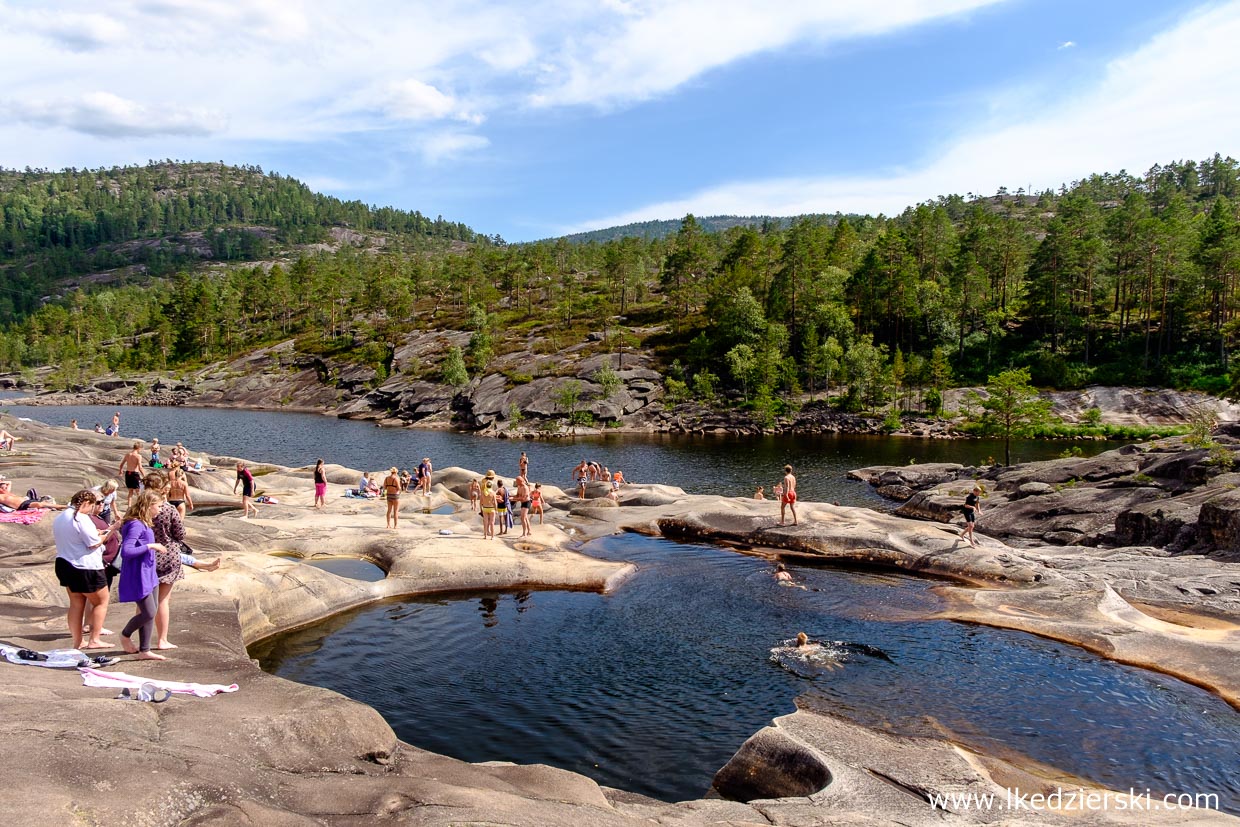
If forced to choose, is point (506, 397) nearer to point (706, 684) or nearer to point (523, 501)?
point (523, 501)

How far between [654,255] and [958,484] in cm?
15197

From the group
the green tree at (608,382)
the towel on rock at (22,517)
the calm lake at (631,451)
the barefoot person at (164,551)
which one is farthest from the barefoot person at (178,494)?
the green tree at (608,382)

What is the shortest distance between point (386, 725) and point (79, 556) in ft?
21.5

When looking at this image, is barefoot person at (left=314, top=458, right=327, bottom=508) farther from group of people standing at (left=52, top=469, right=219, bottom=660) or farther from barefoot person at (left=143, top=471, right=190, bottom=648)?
barefoot person at (left=143, top=471, right=190, bottom=648)

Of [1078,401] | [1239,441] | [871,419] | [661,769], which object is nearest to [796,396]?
[871,419]

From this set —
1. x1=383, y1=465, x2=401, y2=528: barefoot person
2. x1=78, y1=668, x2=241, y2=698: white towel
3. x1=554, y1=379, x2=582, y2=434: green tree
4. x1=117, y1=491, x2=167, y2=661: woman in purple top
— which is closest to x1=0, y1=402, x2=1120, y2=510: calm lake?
x1=554, y1=379, x2=582, y2=434: green tree

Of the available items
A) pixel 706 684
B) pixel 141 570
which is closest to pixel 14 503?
pixel 141 570

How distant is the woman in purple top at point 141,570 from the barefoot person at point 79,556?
1.41 ft

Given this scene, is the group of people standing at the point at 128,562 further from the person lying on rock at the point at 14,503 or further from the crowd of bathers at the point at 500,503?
the crowd of bathers at the point at 500,503

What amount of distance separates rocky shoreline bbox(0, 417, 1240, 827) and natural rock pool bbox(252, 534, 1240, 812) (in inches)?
52.0

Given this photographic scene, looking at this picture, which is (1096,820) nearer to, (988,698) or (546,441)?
(988,698)

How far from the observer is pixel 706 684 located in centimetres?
1981

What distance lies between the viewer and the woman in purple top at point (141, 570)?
43.4 ft

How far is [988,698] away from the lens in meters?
18.6
